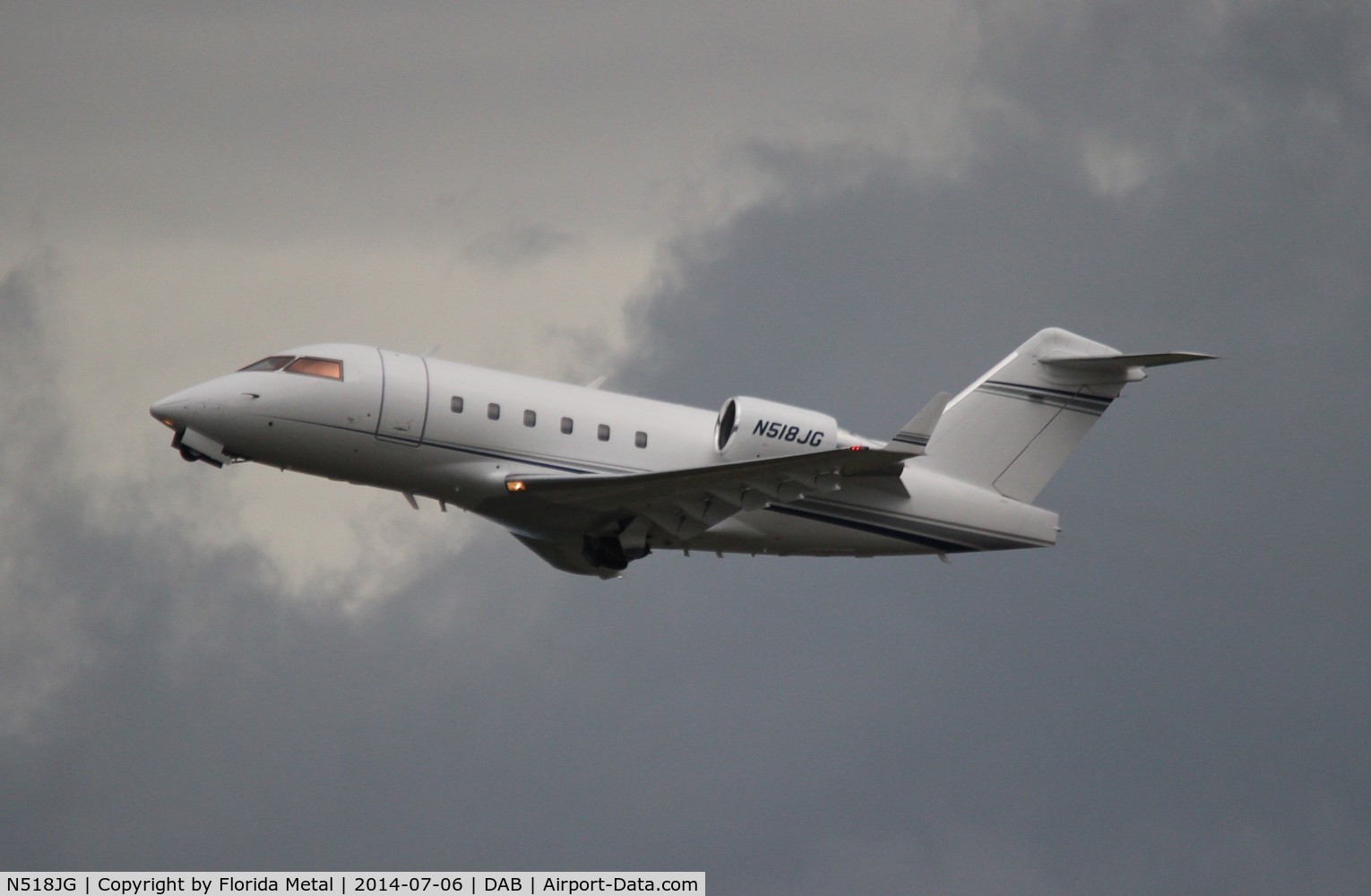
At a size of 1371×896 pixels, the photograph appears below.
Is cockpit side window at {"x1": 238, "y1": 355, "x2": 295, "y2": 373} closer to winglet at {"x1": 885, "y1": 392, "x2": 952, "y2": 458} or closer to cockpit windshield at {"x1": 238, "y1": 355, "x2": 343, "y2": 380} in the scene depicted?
cockpit windshield at {"x1": 238, "y1": 355, "x2": 343, "y2": 380}

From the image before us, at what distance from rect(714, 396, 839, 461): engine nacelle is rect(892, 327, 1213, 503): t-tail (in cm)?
358

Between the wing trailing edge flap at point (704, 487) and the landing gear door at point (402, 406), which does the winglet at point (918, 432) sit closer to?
the wing trailing edge flap at point (704, 487)

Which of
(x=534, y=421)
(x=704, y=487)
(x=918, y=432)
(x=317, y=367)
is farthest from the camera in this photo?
(x=534, y=421)

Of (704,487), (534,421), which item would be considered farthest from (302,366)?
(704,487)

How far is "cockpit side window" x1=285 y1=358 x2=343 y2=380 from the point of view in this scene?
31.8 meters

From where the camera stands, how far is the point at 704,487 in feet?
105

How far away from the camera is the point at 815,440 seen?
33.1 m

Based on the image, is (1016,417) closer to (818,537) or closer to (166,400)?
(818,537)

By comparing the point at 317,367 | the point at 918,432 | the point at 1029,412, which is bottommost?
the point at 918,432

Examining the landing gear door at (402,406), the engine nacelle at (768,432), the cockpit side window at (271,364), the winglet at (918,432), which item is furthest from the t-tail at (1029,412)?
the cockpit side window at (271,364)

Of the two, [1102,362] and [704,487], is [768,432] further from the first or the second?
[1102,362]

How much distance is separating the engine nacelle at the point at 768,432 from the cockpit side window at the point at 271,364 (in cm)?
723

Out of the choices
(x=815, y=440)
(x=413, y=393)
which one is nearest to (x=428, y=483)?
(x=413, y=393)

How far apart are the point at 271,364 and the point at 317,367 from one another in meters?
0.82
